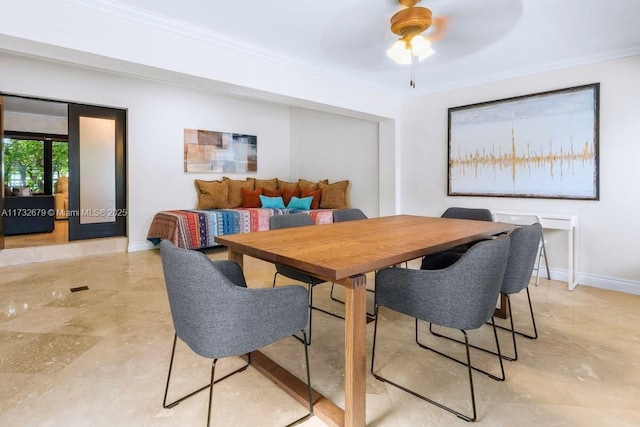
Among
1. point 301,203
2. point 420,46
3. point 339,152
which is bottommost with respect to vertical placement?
point 301,203

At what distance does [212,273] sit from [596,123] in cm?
385

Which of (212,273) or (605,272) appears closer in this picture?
(212,273)

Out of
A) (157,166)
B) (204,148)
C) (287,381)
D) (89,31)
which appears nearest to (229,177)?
(204,148)

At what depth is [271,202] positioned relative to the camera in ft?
18.4

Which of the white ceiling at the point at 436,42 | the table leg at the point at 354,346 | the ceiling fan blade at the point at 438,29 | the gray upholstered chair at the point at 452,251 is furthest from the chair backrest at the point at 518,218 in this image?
the table leg at the point at 354,346

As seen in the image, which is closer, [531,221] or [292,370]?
[292,370]

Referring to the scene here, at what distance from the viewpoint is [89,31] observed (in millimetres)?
2234

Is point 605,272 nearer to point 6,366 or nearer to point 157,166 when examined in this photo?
point 6,366

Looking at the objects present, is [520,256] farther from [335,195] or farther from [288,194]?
[288,194]

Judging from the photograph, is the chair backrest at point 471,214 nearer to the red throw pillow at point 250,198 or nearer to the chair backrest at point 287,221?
the chair backrest at point 287,221

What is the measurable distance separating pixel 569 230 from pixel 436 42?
2.20 metres

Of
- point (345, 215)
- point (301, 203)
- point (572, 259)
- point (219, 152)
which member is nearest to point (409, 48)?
point (345, 215)

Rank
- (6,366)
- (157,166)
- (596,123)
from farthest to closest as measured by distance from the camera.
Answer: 1. (157,166)
2. (596,123)
3. (6,366)

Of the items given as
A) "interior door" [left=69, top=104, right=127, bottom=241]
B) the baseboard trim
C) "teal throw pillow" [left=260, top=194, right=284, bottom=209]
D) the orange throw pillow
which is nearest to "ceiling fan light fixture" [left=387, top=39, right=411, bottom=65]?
the baseboard trim
